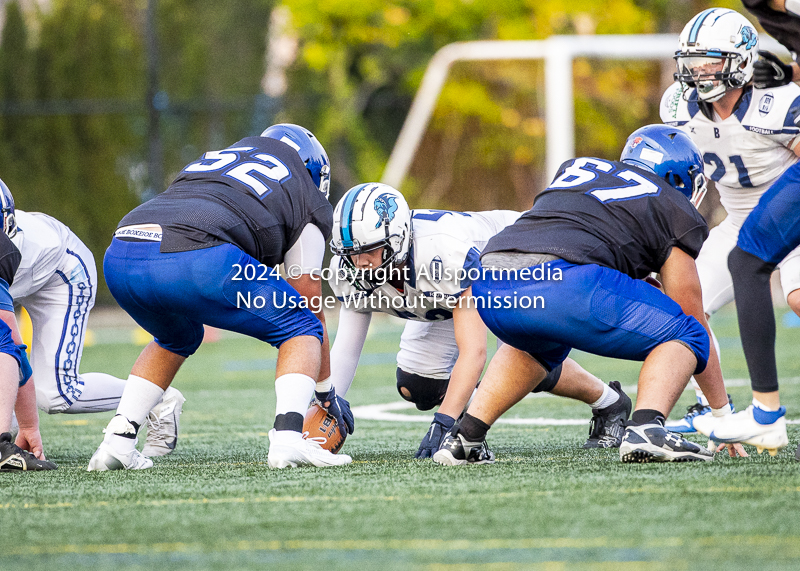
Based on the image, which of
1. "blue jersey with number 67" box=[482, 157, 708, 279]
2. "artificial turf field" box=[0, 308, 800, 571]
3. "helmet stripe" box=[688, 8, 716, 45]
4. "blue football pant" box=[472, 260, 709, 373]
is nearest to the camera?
"artificial turf field" box=[0, 308, 800, 571]

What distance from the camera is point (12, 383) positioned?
430 cm

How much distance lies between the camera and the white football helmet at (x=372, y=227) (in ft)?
13.8

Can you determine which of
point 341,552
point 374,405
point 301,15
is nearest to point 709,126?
point 374,405

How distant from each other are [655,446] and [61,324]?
286cm

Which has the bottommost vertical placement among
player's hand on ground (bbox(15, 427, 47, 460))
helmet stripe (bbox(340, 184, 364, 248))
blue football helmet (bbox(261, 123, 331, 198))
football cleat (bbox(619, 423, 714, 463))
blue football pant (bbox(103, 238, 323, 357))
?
player's hand on ground (bbox(15, 427, 47, 460))

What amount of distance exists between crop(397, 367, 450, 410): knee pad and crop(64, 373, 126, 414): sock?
4.23ft

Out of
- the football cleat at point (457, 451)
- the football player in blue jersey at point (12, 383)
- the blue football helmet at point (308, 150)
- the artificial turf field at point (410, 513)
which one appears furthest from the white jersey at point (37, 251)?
the football cleat at point (457, 451)

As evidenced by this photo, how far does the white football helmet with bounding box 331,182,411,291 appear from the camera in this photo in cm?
420

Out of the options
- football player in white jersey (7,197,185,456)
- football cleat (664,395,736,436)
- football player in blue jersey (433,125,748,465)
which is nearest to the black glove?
football player in blue jersey (433,125,748,465)

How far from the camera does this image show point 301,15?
16.2 m

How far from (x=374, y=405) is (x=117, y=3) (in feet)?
45.4

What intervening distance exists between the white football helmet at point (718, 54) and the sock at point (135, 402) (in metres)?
2.63

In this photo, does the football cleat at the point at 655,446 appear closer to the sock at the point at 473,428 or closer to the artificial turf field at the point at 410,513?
the artificial turf field at the point at 410,513

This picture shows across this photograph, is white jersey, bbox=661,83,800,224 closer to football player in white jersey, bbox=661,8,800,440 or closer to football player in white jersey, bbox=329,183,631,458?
football player in white jersey, bbox=661,8,800,440
